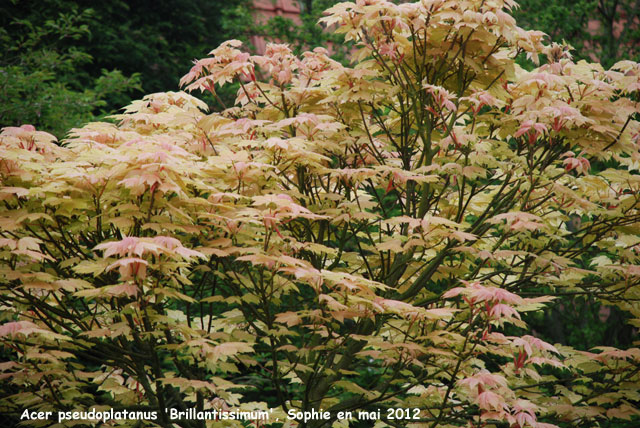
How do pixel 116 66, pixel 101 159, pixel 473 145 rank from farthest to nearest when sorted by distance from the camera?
pixel 116 66 < pixel 473 145 < pixel 101 159

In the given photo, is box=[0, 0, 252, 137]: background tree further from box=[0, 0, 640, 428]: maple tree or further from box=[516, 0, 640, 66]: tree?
box=[516, 0, 640, 66]: tree

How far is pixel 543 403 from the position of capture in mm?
4965

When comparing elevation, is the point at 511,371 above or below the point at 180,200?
below

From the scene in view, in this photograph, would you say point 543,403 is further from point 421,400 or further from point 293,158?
point 293,158

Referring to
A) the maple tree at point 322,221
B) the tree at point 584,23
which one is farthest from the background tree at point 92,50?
the tree at point 584,23

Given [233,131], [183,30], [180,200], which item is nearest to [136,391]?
[180,200]

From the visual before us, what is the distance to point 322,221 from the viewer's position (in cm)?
486

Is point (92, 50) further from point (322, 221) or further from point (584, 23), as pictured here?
point (322, 221)

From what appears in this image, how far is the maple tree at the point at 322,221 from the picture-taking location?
3795mm

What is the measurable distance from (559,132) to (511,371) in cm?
201

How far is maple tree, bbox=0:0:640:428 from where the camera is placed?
3795mm

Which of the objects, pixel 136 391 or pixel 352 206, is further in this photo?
pixel 136 391

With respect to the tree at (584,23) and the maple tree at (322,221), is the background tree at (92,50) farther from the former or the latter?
the tree at (584,23)

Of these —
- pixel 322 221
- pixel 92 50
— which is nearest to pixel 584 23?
pixel 322 221
